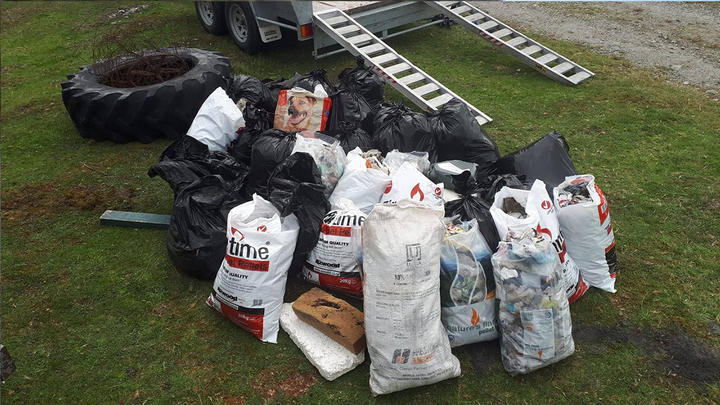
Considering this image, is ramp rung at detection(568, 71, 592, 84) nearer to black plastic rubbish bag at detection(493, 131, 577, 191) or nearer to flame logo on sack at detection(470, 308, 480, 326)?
black plastic rubbish bag at detection(493, 131, 577, 191)

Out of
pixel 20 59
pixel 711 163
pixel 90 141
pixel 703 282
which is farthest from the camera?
pixel 20 59

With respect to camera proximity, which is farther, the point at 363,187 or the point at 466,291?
the point at 363,187

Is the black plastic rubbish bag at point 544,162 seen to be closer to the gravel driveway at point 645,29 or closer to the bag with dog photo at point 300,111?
the bag with dog photo at point 300,111

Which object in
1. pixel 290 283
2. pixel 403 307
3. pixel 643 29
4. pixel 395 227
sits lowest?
pixel 643 29

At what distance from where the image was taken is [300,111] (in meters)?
4.25

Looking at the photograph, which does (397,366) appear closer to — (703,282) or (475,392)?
(475,392)

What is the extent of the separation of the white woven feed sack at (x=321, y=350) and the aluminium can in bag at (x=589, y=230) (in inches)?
53.2

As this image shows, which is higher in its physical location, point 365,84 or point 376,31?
point 365,84

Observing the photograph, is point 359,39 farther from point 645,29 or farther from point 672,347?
point 672,347

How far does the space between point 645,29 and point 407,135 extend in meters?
4.88

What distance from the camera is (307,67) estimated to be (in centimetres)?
648

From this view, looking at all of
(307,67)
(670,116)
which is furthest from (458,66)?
(670,116)

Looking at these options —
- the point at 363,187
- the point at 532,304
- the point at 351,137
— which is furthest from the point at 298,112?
the point at 532,304

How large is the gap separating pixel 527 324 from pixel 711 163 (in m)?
2.67
